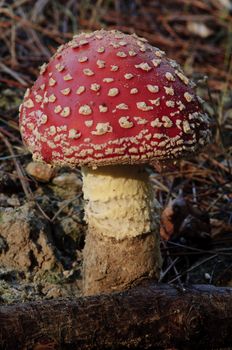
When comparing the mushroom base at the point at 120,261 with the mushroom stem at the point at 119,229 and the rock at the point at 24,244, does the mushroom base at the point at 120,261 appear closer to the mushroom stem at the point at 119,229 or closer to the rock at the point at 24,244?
the mushroom stem at the point at 119,229

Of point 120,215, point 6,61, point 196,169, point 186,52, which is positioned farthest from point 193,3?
point 120,215

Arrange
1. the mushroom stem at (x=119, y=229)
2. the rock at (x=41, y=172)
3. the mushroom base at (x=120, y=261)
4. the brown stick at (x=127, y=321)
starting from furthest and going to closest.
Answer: the rock at (x=41, y=172) < the mushroom base at (x=120, y=261) < the mushroom stem at (x=119, y=229) < the brown stick at (x=127, y=321)

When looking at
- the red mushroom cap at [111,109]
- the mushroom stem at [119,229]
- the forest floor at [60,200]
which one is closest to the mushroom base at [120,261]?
the mushroom stem at [119,229]

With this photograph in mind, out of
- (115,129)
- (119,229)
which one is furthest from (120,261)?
(115,129)

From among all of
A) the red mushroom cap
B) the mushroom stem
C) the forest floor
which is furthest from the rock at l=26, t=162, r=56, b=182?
the red mushroom cap

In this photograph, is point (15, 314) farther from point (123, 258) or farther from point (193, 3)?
point (193, 3)

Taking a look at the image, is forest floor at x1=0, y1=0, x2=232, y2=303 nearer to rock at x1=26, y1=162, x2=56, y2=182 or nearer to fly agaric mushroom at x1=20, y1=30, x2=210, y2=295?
rock at x1=26, y1=162, x2=56, y2=182

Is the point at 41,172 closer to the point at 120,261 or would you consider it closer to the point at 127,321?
the point at 120,261
